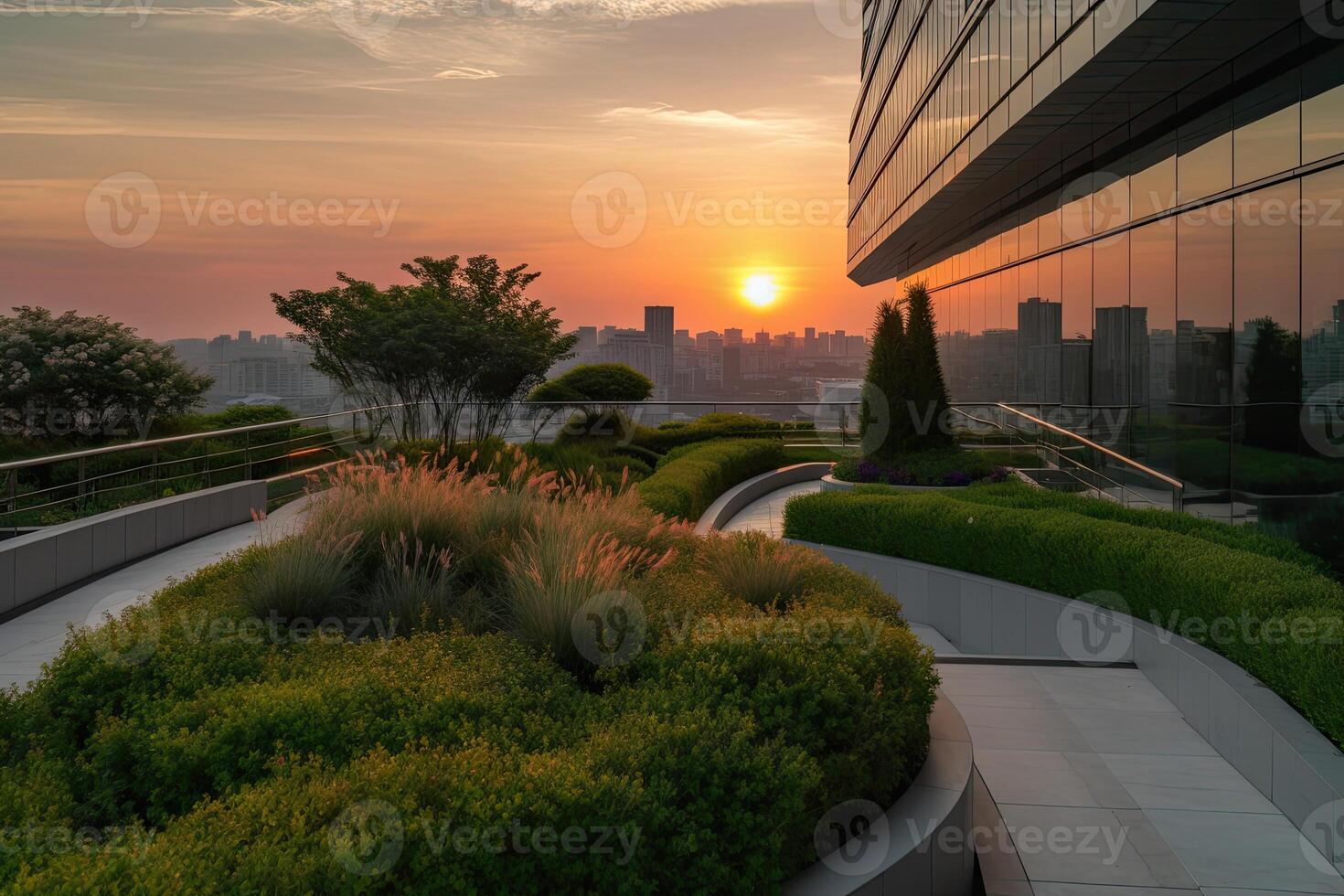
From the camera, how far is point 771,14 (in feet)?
59.0

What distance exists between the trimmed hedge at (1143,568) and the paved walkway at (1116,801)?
0.58m

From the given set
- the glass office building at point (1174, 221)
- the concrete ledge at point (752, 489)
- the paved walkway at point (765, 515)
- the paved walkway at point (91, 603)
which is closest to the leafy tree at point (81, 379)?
the paved walkway at point (91, 603)

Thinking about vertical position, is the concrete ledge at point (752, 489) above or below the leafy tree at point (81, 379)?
below

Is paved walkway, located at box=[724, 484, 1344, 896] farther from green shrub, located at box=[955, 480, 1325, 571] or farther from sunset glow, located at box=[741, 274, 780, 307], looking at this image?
sunset glow, located at box=[741, 274, 780, 307]

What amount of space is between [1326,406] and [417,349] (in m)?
12.6

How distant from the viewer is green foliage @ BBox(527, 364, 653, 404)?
68.5 ft

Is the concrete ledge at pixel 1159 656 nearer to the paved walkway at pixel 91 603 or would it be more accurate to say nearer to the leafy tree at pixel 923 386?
the leafy tree at pixel 923 386

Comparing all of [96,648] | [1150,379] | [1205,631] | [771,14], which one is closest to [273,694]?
[96,648]

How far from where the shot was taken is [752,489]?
1631 centimetres

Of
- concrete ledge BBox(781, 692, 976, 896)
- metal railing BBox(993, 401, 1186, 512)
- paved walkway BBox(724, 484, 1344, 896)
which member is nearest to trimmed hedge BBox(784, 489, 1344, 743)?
paved walkway BBox(724, 484, 1344, 896)

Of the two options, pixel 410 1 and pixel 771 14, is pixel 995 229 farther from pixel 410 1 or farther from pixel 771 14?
pixel 410 1

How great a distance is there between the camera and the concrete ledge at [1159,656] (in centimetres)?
440

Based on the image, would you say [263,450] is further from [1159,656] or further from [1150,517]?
[1159,656]


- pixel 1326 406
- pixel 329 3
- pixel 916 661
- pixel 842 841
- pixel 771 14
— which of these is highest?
pixel 771 14
